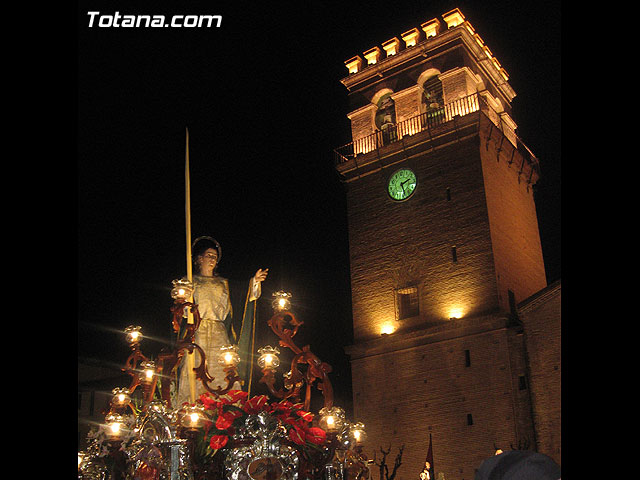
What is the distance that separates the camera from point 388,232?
86.0 feet

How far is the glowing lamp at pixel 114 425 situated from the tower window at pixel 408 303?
19.3m

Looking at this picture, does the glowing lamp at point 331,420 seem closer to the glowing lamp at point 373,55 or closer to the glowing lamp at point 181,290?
the glowing lamp at point 181,290

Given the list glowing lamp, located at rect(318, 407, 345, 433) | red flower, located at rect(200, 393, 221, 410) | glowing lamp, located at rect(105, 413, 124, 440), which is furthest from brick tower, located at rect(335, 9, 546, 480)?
glowing lamp, located at rect(105, 413, 124, 440)

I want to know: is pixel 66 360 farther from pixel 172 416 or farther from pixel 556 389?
pixel 556 389

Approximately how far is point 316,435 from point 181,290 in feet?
7.17

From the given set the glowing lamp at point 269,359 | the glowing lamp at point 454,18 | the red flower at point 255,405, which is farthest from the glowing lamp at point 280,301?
the glowing lamp at point 454,18

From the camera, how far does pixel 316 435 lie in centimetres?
609

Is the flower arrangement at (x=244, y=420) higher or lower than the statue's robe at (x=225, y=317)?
lower

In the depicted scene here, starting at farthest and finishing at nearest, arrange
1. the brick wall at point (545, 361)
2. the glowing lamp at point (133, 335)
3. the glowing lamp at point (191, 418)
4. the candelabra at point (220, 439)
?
the brick wall at point (545, 361) → the glowing lamp at point (133, 335) → the glowing lamp at point (191, 418) → the candelabra at point (220, 439)

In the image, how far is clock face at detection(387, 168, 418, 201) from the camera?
85.8 feet

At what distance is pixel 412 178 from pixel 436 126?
2129 millimetres

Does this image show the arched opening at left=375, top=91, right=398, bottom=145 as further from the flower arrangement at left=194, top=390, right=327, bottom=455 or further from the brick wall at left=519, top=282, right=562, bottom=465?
the flower arrangement at left=194, top=390, right=327, bottom=455

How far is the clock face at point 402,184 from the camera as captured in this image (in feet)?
85.8

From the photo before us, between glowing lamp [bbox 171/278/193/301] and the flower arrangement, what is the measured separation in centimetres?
124
